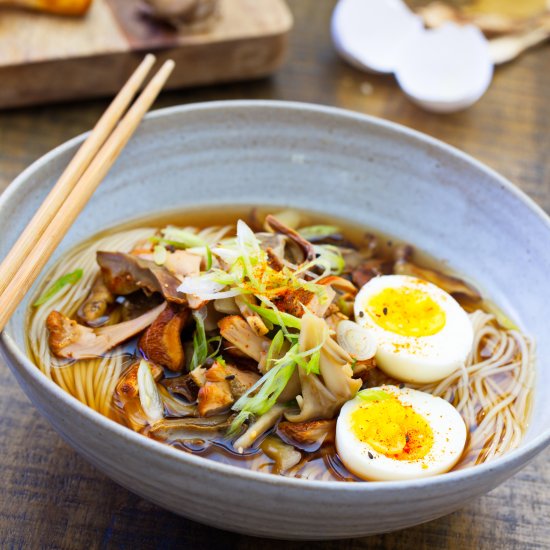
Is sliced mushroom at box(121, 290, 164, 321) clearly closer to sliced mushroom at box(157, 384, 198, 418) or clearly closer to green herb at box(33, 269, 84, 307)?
green herb at box(33, 269, 84, 307)

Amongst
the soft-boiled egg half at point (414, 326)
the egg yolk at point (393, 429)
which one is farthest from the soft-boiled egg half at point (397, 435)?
the soft-boiled egg half at point (414, 326)

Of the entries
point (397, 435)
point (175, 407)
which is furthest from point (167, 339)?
point (397, 435)

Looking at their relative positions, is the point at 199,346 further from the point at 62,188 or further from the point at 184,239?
the point at 62,188

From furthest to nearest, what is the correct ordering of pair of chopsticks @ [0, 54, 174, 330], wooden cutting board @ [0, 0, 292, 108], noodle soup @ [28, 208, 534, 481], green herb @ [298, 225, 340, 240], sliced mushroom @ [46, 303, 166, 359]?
1. wooden cutting board @ [0, 0, 292, 108]
2. green herb @ [298, 225, 340, 240]
3. sliced mushroom @ [46, 303, 166, 359]
4. noodle soup @ [28, 208, 534, 481]
5. pair of chopsticks @ [0, 54, 174, 330]

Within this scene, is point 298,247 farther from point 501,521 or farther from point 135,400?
point 501,521

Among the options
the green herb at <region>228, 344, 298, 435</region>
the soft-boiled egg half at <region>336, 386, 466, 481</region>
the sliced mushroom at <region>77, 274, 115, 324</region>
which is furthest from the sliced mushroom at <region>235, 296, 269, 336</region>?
the sliced mushroom at <region>77, 274, 115, 324</region>

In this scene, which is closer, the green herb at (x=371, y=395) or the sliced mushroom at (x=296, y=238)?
the green herb at (x=371, y=395)

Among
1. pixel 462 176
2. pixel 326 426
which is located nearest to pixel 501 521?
pixel 326 426

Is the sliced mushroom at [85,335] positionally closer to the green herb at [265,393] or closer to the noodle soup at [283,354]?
the noodle soup at [283,354]
